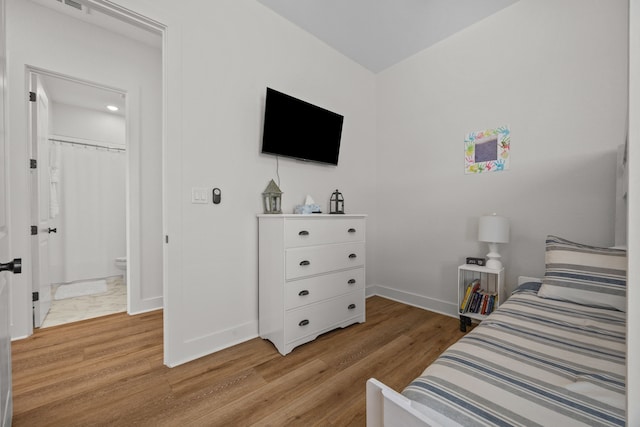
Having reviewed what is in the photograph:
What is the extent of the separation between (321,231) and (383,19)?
203 cm

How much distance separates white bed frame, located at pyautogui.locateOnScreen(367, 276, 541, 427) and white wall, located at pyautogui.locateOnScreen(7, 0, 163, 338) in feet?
9.29

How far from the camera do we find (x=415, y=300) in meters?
2.92

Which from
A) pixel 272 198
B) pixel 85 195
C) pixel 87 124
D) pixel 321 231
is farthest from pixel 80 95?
pixel 321 231

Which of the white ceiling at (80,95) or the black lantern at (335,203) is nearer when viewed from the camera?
the black lantern at (335,203)

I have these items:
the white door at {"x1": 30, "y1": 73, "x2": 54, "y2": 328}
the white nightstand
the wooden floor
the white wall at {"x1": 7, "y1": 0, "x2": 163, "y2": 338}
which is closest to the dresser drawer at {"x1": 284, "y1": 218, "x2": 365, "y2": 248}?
the wooden floor

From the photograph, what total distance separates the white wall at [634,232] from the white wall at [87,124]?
5.38 m

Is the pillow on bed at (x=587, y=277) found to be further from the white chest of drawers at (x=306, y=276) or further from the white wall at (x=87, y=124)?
the white wall at (x=87, y=124)

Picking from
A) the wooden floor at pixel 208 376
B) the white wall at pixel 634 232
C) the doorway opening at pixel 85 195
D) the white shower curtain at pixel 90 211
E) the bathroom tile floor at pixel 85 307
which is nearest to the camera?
the white wall at pixel 634 232

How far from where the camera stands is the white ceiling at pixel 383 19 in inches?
89.3

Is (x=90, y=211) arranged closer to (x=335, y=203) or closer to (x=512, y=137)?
(x=335, y=203)

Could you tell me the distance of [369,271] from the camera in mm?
3311

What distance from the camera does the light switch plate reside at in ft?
6.30

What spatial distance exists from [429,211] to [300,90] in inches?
72.2

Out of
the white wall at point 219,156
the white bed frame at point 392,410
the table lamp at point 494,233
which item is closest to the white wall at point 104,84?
the white wall at point 219,156
